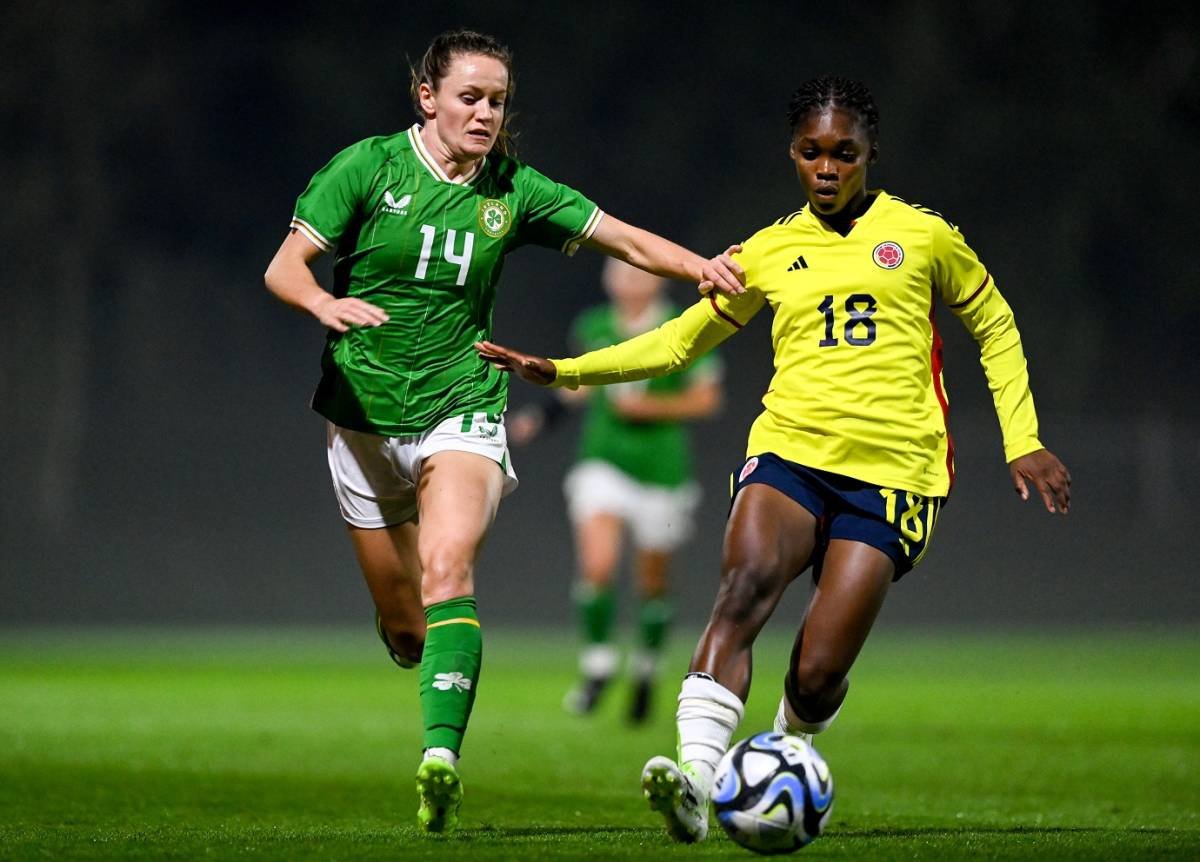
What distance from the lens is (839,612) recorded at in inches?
208

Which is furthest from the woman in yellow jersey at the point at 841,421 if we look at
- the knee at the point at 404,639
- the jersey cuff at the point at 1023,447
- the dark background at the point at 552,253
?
the dark background at the point at 552,253

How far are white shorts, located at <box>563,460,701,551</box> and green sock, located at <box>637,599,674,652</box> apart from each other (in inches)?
19.9

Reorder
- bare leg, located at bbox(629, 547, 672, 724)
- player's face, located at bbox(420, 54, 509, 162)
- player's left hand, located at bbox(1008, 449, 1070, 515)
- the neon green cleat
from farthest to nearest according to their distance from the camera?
bare leg, located at bbox(629, 547, 672, 724), player's face, located at bbox(420, 54, 509, 162), player's left hand, located at bbox(1008, 449, 1070, 515), the neon green cleat

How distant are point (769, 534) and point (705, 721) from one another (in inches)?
21.8

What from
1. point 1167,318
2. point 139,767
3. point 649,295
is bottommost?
point 139,767

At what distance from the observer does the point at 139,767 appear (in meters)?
7.84

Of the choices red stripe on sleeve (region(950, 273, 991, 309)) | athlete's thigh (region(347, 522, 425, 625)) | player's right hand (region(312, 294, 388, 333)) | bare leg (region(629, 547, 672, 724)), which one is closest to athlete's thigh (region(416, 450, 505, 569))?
athlete's thigh (region(347, 522, 425, 625))

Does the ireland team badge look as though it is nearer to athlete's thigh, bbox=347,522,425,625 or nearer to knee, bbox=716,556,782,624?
athlete's thigh, bbox=347,522,425,625

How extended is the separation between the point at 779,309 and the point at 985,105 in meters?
15.2

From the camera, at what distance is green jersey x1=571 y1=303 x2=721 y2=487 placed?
1145cm

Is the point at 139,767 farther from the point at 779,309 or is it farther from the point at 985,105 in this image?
the point at 985,105

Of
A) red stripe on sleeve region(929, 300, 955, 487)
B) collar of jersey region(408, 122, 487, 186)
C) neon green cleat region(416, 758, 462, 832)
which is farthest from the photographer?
collar of jersey region(408, 122, 487, 186)

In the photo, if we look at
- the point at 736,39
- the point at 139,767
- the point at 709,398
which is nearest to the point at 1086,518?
the point at 736,39

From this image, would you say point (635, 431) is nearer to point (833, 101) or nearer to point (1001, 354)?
point (1001, 354)
